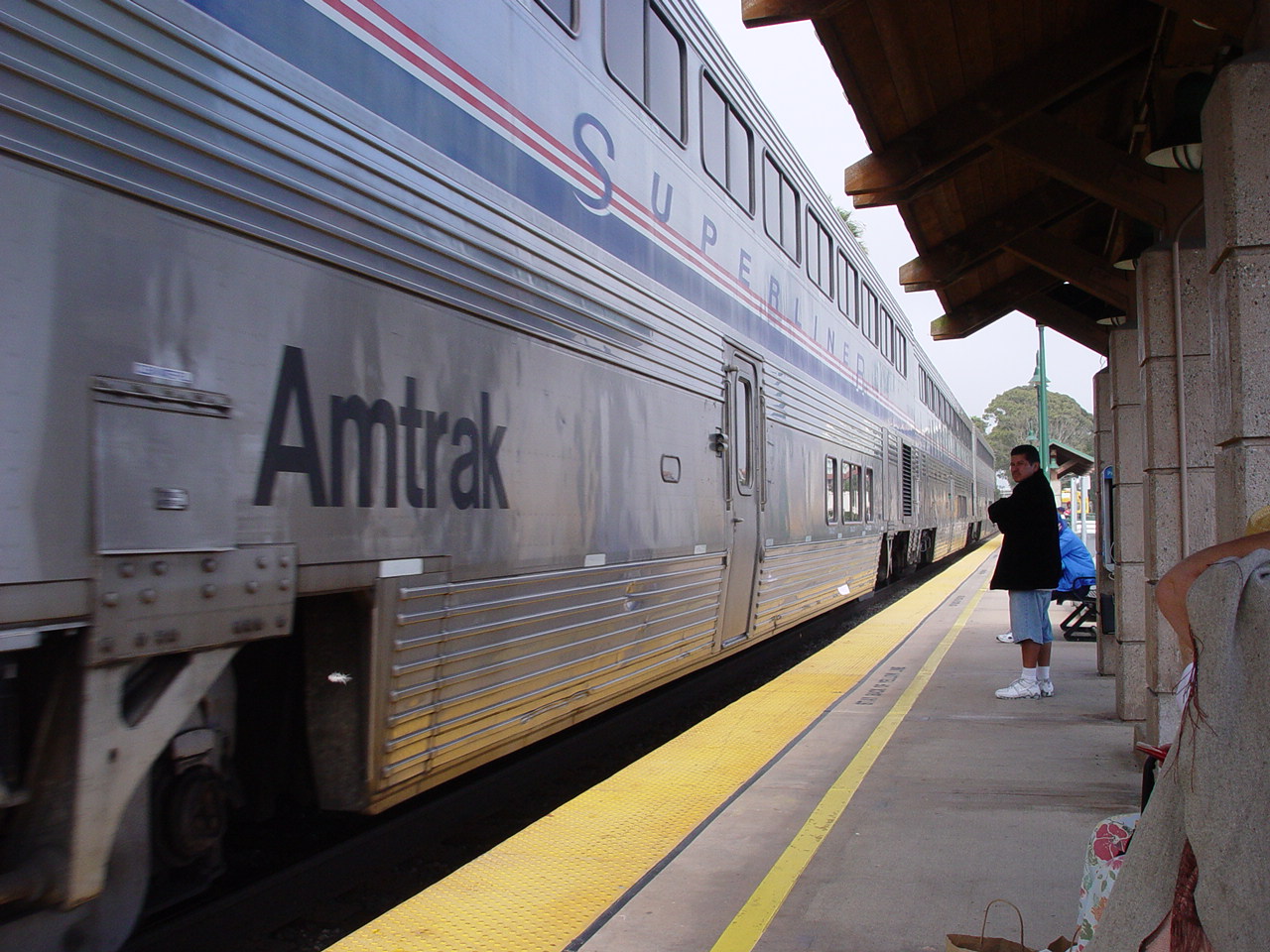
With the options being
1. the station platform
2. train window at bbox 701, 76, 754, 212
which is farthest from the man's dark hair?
train window at bbox 701, 76, 754, 212

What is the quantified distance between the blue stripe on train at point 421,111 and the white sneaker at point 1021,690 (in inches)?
131

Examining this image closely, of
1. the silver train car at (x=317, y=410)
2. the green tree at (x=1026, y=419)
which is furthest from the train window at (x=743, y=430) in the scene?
the green tree at (x=1026, y=419)

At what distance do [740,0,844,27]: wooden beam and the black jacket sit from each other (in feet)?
9.94

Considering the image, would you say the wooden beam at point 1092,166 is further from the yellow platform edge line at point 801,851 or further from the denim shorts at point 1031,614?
the yellow platform edge line at point 801,851

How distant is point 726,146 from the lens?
669 centimetres

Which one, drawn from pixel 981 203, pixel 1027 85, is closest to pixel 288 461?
pixel 1027 85

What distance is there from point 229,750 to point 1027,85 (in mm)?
5767

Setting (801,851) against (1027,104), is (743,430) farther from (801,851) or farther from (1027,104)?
(801,851)

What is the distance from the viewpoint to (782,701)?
20.7ft

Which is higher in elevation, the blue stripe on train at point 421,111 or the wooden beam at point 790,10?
the wooden beam at point 790,10

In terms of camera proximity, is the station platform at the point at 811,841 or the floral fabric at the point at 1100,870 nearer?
the floral fabric at the point at 1100,870

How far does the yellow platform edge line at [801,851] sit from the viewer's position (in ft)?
9.68

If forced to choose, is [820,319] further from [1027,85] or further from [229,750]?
[229,750]

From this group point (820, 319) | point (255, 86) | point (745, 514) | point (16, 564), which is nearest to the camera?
point (16, 564)
